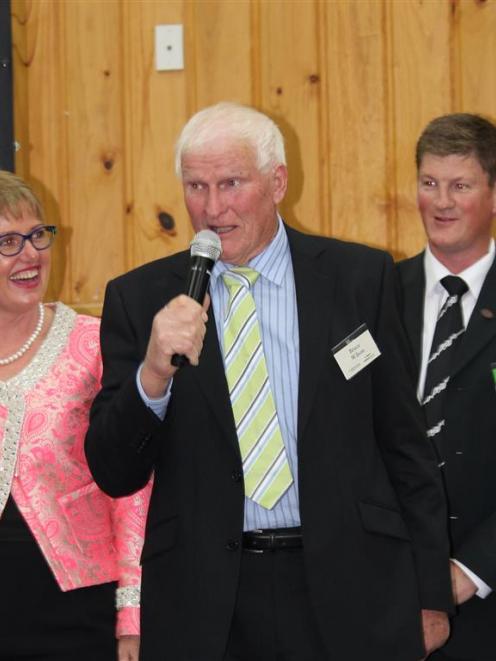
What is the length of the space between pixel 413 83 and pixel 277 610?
6.16ft

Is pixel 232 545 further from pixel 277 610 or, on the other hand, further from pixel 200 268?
pixel 200 268

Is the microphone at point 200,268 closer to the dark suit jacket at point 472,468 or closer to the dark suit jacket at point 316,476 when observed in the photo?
the dark suit jacket at point 316,476

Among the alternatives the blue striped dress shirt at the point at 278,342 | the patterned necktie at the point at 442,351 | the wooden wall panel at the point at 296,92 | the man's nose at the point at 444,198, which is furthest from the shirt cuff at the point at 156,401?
the wooden wall panel at the point at 296,92

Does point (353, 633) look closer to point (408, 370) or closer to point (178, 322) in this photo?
point (408, 370)

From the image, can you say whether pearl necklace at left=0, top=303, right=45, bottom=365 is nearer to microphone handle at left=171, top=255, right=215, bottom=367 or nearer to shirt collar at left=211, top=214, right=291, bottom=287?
shirt collar at left=211, top=214, right=291, bottom=287

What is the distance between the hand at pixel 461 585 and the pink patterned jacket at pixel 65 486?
2.35 feet

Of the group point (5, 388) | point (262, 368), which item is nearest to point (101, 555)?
point (5, 388)

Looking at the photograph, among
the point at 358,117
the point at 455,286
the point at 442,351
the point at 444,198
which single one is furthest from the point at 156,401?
the point at 358,117

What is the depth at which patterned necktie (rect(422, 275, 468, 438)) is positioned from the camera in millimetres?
2512

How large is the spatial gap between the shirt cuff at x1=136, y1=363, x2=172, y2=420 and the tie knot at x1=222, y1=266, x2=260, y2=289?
0.29m

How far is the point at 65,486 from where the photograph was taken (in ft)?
7.50

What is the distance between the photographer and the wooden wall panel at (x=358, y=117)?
327cm

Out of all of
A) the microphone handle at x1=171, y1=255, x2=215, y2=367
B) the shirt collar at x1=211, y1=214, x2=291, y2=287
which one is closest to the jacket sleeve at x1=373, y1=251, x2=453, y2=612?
the shirt collar at x1=211, y1=214, x2=291, y2=287

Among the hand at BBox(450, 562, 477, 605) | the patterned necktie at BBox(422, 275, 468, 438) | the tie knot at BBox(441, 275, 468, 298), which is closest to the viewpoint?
the hand at BBox(450, 562, 477, 605)
